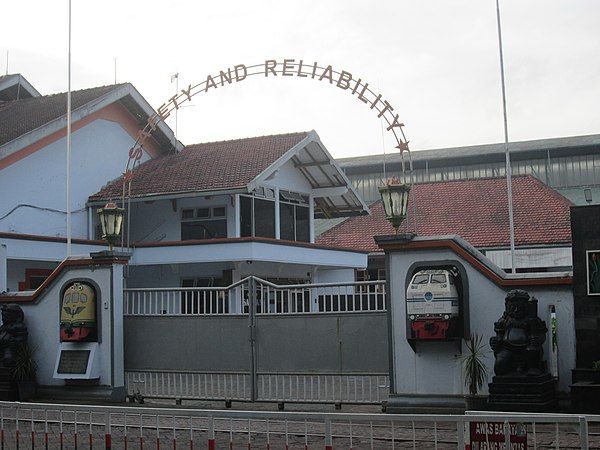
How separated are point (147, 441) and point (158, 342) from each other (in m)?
5.50

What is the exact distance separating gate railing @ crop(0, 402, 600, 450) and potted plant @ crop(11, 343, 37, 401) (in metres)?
4.97

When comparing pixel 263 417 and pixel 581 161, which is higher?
pixel 581 161

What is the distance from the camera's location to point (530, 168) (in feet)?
169

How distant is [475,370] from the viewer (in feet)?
44.3

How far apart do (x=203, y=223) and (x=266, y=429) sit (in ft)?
61.9

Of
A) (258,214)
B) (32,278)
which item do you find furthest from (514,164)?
(32,278)

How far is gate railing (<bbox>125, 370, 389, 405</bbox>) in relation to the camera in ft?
49.1

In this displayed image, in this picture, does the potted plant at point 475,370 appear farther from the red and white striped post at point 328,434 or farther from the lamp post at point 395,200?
the red and white striped post at point 328,434

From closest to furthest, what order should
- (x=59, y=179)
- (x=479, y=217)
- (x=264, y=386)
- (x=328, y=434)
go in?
(x=328, y=434) → (x=264, y=386) → (x=59, y=179) → (x=479, y=217)

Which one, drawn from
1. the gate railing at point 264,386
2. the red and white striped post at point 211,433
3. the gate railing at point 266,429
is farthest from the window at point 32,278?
the red and white striped post at point 211,433

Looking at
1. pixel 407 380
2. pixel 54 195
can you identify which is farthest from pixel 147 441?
pixel 54 195

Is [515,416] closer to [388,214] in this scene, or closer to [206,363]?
[388,214]

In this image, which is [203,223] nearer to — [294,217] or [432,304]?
[294,217]

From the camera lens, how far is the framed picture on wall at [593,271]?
13.1 metres
